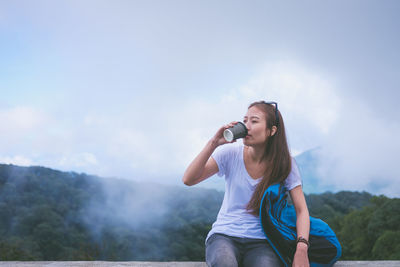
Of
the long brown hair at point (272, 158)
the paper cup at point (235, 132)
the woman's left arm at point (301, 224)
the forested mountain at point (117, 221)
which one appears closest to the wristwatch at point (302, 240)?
the woman's left arm at point (301, 224)

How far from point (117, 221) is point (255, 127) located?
2016 cm

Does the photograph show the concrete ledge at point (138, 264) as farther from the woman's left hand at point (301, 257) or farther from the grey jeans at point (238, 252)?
the woman's left hand at point (301, 257)

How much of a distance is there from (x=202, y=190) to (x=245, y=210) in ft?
63.8

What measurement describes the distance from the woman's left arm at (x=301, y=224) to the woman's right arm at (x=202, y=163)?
72 cm

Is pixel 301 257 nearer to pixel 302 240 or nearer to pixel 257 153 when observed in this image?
pixel 302 240

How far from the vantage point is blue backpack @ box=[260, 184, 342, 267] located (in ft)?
8.41

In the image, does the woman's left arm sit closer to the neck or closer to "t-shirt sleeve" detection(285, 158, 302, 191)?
"t-shirt sleeve" detection(285, 158, 302, 191)

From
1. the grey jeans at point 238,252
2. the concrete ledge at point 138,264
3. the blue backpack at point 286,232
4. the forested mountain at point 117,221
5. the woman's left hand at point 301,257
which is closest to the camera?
the grey jeans at point 238,252

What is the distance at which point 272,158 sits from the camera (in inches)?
110

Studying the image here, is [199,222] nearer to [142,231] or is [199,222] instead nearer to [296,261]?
[142,231]

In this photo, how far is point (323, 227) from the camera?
2.77 metres

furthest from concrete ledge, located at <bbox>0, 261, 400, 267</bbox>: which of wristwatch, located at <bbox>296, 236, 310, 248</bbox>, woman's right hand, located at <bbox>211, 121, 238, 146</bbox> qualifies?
woman's right hand, located at <bbox>211, 121, 238, 146</bbox>

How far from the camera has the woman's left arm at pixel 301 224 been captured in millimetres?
2463

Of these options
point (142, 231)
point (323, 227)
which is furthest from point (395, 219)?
point (323, 227)
